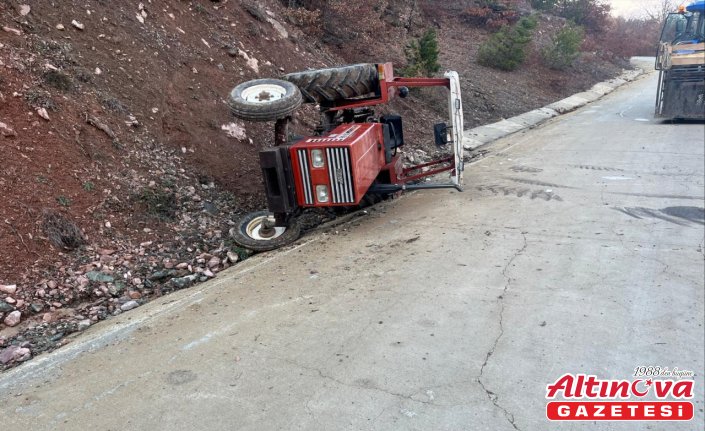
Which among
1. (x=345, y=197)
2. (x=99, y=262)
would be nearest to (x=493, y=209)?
(x=345, y=197)

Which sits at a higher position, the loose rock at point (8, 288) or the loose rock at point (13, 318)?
A: the loose rock at point (8, 288)

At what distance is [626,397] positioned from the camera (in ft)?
12.0

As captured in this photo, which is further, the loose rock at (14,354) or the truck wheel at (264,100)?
the truck wheel at (264,100)

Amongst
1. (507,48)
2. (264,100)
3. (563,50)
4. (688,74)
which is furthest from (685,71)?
(264,100)

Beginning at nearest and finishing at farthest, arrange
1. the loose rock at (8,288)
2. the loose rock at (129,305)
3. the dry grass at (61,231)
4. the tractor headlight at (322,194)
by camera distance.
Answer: the loose rock at (8,288)
the loose rock at (129,305)
the dry grass at (61,231)
the tractor headlight at (322,194)

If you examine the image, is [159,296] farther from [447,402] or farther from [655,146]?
[655,146]

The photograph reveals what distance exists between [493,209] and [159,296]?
15.9 feet

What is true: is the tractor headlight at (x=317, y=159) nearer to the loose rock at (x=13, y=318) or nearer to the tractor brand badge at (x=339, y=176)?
the tractor brand badge at (x=339, y=176)

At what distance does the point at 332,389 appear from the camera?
3.76 meters

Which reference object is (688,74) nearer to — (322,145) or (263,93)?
(322,145)

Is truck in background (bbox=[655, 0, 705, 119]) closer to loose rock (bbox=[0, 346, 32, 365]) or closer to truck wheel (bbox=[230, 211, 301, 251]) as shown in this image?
truck wheel (bbox=[230, 211, 301, 251])

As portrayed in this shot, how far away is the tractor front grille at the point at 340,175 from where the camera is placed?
653 cm

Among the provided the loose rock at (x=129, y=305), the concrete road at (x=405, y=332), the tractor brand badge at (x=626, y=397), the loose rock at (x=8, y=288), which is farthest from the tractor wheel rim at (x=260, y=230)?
the tractor brand badge at (x=626, y=397)

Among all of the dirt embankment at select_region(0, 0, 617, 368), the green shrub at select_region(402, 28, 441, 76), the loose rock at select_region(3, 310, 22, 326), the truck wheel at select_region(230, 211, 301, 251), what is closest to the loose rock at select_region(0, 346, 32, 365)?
the dirt embankment at select_region(0, 0, 617, 368)
